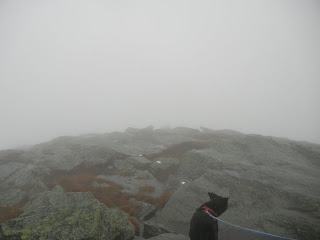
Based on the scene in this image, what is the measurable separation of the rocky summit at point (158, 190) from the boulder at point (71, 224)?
1.7 inches

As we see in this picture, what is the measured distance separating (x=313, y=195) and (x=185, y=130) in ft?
114

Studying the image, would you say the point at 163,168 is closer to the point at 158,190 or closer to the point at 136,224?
the point at 158,190

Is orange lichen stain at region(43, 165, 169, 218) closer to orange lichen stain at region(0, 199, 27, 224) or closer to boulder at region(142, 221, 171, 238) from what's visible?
boulder at region(142, 221, 171, 238)

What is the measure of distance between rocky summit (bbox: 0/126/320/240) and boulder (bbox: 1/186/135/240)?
44 millimetres

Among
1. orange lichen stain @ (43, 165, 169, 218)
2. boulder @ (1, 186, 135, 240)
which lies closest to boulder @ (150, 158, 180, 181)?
orange lichen stain @ (43, 165, 169, 218)

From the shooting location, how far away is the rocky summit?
32.0ft

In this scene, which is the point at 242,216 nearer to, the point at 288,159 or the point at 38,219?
the point at 38,219

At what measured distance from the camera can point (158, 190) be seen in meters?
19.3

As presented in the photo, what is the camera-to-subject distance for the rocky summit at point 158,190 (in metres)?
9.75

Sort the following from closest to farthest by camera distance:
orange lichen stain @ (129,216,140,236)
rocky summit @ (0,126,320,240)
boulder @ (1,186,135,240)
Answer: boulder @ (1,186,135,240) → rocky summit @ (0,126,320,240) → orange lichen stain @ (129,216,140,236)

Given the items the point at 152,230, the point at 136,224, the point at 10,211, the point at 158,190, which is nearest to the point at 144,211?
the point at 136,224

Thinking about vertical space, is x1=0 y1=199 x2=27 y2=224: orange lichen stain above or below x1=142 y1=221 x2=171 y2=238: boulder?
below

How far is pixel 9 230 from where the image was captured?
24.9 feet

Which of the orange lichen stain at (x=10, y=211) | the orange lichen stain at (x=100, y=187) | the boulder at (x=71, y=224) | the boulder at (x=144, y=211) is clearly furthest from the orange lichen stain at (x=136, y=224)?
the orange lichen stain at (x=10, y=211)
